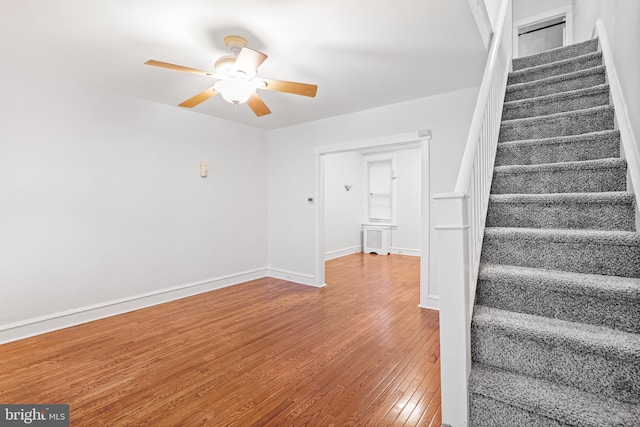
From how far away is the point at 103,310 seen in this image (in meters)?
3.31

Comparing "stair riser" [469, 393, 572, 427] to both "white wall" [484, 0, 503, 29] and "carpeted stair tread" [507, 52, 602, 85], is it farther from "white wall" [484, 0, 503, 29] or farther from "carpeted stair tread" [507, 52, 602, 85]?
"carpeted stair tread" [507, 52, 602, 85]

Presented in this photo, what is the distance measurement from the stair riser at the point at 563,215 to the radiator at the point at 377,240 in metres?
5.28

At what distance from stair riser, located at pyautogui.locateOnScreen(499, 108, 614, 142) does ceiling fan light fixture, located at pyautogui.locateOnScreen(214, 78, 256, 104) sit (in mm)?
2191

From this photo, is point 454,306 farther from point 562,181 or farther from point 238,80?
point 238,80

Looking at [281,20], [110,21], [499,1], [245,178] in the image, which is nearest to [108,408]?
[110,21]

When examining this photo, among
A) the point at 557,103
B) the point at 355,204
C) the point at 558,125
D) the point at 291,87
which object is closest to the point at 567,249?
the point at 558,125

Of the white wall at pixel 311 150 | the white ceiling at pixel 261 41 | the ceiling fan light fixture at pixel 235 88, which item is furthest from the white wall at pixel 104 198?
the ceiling fan light fixture at pixel 235 88

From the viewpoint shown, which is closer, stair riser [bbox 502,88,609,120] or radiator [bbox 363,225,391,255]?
stair riser [bbox 502,88,609,120]

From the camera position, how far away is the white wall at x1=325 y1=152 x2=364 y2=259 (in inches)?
271

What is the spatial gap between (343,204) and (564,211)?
548 cm

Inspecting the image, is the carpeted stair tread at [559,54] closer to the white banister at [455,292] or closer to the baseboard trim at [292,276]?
the white banister at [455,292]

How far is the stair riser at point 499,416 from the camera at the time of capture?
1.28 meters

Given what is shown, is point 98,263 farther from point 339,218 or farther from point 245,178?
point 339,218

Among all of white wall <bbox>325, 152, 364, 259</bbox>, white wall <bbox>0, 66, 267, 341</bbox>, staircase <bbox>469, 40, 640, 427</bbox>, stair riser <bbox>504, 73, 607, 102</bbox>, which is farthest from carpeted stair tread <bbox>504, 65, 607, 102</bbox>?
white wall <bbox>325, 152, 364, 259</bbox>
